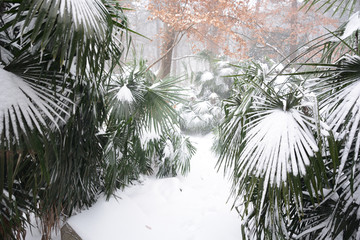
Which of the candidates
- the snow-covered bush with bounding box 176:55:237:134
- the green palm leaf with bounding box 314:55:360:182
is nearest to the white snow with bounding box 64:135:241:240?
the green palm leaf with bounding box 314:55:360:182

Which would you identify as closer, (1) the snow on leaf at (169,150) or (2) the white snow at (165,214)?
(2) the white snow at (165,214)

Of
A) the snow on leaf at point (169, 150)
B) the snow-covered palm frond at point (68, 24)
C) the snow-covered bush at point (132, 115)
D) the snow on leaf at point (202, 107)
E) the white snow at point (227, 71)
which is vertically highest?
the white snow at point (227, 71)

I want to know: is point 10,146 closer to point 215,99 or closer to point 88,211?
point 88,211

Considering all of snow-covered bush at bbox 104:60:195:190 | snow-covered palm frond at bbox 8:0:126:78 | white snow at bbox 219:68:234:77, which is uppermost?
white snow at bbox 219:68:234:77

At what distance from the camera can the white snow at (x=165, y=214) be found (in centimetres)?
179

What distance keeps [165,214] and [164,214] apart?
14 millimetres

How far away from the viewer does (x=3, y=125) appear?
752 millimetres

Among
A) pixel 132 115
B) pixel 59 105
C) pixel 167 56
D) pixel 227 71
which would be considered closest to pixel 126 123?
pixel 132 115

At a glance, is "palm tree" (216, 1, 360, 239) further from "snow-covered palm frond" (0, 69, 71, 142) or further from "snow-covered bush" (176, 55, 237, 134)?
"snow-covered bush" (176, 55, 237, 134)

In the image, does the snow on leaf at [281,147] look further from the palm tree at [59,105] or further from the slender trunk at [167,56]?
the slender trunk at [167,56]

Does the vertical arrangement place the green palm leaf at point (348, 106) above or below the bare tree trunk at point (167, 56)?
below

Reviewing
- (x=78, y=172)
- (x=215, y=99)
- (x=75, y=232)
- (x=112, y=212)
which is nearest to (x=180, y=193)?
(x=112, y=212)

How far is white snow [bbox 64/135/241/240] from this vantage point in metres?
1.79

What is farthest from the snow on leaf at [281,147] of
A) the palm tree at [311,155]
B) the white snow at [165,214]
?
the white snow at [165,214]
